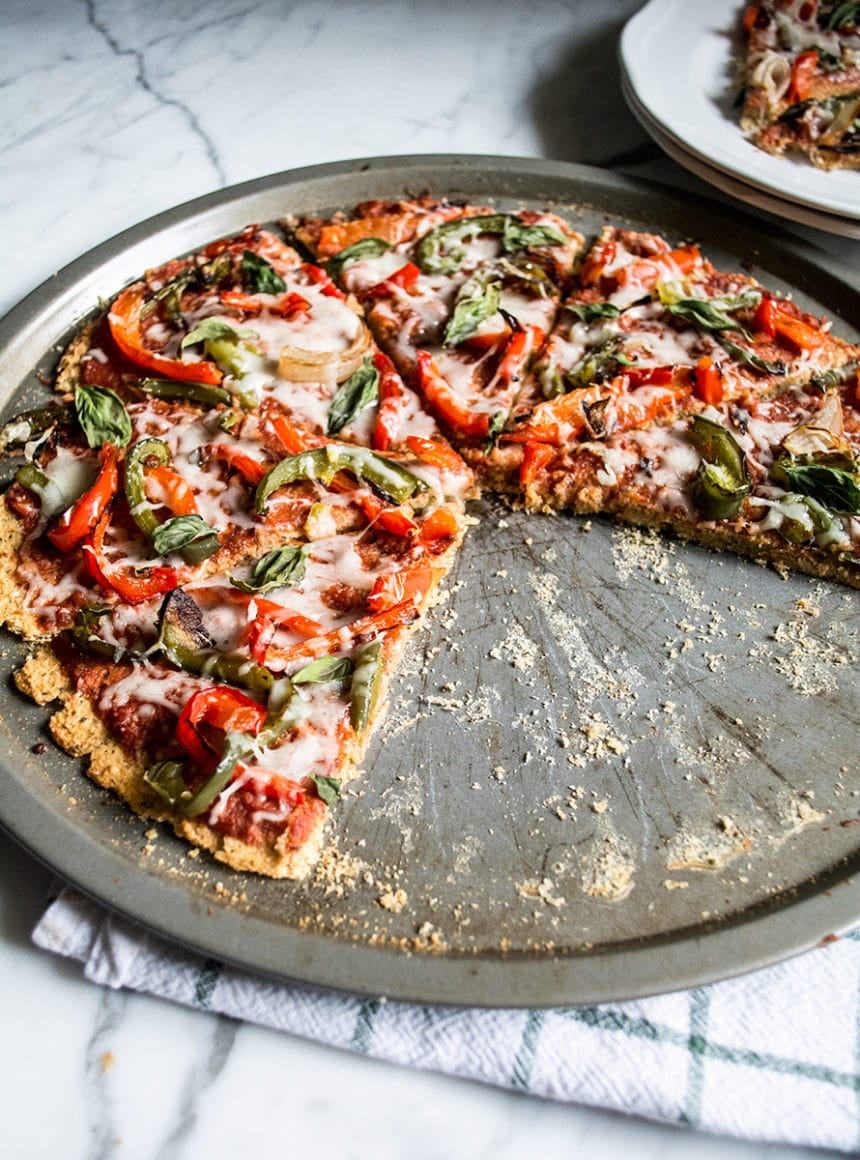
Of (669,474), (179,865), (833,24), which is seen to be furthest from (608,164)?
(179,865)

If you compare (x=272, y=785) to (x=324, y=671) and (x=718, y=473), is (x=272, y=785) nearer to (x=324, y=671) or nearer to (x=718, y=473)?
(x=324, y=671)

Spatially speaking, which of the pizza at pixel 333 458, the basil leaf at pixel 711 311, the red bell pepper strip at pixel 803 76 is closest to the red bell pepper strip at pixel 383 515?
the pizza at pixel 333 458

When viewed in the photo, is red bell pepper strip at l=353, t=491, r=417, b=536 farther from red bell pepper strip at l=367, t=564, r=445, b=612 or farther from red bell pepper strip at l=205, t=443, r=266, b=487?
red bell pepper strip at l=205, t=443, r=266, b=487

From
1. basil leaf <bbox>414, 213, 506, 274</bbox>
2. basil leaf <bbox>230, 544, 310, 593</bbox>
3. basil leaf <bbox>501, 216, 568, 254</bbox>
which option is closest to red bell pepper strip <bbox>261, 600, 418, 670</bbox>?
basil leaf <bbox>230, 544, 310, 593</bbox>

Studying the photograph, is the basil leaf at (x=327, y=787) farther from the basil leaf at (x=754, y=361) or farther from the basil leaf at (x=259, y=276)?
the basil leaf at (x=754, y=361)

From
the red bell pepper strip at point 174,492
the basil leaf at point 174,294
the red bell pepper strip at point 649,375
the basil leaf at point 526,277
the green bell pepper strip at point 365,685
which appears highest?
the basil leaf at point 174,294
